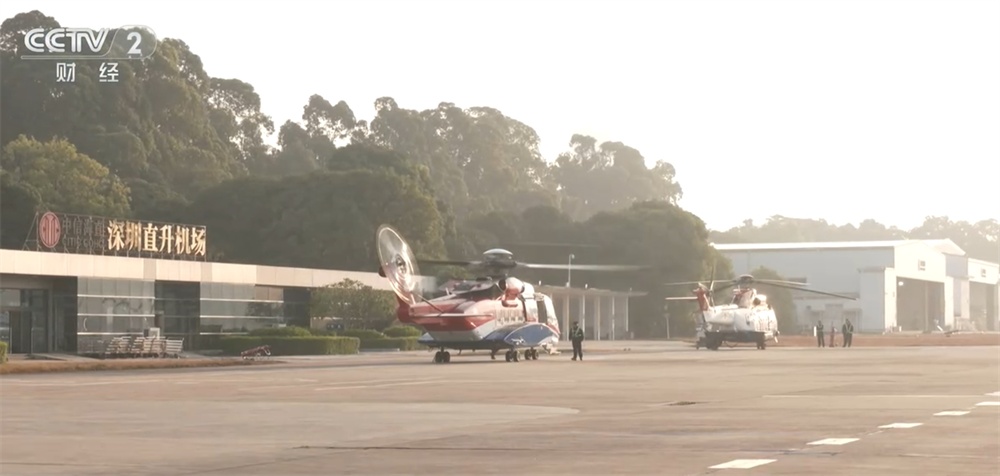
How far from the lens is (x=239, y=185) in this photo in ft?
340

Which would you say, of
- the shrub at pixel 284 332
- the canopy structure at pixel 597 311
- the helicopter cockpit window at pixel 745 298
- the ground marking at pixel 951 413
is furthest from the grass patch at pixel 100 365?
the canopy structure at pixel 597 311

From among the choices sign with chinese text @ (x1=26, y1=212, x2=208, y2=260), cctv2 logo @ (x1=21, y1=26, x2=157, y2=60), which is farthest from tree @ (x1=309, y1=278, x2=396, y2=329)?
cctv2 logo @ (x1=21, y1=26, x2=157, y2=60)

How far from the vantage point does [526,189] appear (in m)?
183

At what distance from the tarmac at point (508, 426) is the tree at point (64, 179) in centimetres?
5804

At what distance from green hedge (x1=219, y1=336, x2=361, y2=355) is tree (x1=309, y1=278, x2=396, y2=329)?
28.6ft

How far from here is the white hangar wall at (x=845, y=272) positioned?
152375 millimetres

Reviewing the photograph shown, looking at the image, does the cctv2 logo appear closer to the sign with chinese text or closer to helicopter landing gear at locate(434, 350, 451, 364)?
the sign with chinese text

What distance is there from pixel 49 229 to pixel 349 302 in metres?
18.2

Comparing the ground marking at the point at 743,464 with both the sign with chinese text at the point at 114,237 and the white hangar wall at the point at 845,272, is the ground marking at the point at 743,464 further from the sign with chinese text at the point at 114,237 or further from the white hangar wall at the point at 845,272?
the white hangar wall at the point at 845,272

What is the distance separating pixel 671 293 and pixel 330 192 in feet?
125

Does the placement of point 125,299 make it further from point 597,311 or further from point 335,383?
point 597,311

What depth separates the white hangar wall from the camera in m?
152

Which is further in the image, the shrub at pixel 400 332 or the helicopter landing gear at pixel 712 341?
the helicopter landing gear at pixel 712 341

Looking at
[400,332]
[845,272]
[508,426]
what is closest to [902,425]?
[508,426]
